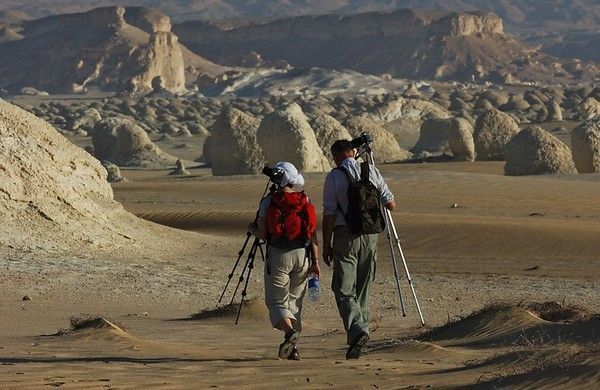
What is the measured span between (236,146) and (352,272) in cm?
2756

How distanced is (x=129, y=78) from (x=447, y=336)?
12469 cm

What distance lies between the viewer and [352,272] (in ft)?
32.8

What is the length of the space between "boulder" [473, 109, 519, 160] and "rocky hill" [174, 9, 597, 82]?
111m

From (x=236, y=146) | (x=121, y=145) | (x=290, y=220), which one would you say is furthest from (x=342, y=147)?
(x=121, y=145)

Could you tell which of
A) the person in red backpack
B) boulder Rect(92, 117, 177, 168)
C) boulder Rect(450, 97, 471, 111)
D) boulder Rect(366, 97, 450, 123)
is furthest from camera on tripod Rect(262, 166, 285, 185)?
boulder Rect(450, 97, 471, 111)

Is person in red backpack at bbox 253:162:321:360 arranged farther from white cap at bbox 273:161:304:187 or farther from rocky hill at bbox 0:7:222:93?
rocky hill at bbox 0:7:222:93

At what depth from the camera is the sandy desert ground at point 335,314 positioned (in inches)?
362

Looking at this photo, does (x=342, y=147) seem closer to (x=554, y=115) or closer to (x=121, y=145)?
(x=121, y=145)

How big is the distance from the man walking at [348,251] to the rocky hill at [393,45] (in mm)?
145426

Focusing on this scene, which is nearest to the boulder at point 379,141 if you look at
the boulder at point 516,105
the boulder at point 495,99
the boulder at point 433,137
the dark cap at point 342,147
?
the boulder at point 433,137

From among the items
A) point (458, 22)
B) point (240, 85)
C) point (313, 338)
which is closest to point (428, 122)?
point (313, 338)

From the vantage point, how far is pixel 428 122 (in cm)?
5084

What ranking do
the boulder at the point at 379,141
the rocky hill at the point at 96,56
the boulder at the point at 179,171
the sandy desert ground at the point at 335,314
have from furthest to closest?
1. the rocky hill at the point at 96,56
2. the boulder at the point at 379,141
3. the boulder at the point at 179,171
4. the sandy desert ground at the point at 335,314

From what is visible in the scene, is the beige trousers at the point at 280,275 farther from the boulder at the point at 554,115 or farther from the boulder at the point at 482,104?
the boulder at the point at 482,104
